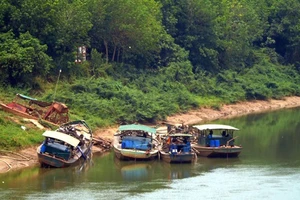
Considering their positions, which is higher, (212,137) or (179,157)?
(212,137)

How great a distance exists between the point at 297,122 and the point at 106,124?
19610mm

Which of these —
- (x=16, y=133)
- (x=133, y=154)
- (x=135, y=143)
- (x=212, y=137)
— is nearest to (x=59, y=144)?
(x=16, y=133)

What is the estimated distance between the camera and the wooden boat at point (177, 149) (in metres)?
45.8

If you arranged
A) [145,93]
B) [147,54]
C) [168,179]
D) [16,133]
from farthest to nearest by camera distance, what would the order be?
[147,54]
[145,93]
[16,133]
[168,179]

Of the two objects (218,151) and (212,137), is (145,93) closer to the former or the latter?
(212,137)

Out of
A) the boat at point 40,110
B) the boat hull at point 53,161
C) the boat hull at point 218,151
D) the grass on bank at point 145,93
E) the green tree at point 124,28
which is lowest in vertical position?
the boat hull at point 53,161

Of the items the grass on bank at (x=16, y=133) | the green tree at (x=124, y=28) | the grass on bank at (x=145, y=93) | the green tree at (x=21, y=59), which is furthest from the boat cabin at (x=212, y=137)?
the green tree at (x=124, y=28)

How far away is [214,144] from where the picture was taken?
159ft

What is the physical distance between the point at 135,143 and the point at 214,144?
504cm

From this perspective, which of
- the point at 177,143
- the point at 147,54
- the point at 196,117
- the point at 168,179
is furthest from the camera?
the point at 147,54

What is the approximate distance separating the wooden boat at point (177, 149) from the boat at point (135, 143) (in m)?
0.68

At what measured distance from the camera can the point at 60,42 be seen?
2325 inches

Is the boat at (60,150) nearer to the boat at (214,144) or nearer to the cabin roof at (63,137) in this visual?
the cabin roof at (63,137)

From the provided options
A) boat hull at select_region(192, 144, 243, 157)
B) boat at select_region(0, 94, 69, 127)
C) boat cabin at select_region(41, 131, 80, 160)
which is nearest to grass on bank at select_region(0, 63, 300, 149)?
boat at select_region(0, 94, 69, 127)
